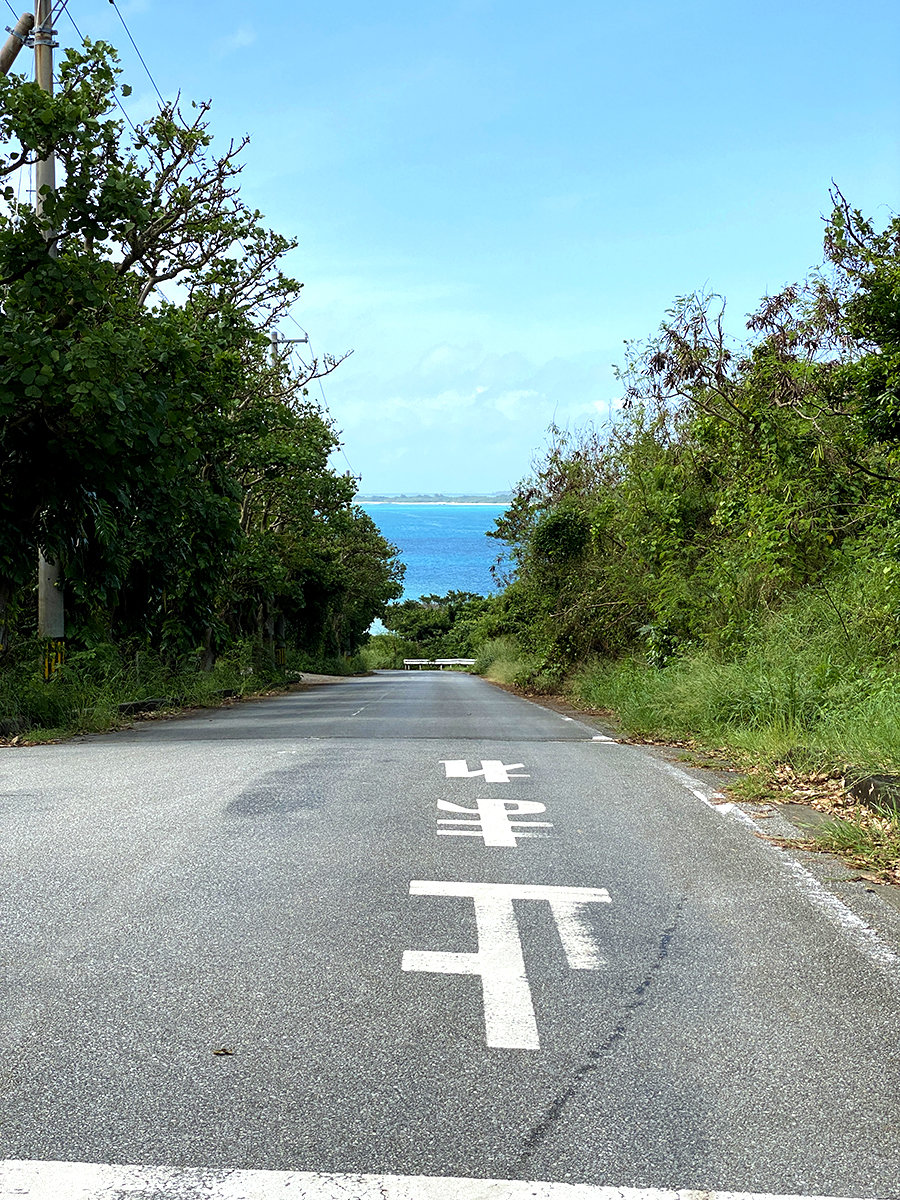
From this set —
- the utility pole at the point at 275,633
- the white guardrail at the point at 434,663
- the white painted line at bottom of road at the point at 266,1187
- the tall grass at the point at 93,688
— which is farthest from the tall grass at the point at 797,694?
the white guardrail at the point at 434,663

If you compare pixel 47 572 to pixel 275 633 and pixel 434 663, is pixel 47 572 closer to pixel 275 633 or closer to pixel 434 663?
pixel 275 633

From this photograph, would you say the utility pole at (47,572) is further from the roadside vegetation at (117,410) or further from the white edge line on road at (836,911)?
the white edge line on road at (836,911)

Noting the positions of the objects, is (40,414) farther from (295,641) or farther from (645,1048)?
(295,641)

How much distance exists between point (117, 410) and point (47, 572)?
5.20m

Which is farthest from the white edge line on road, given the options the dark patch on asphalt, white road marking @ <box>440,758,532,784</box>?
the dark patch on asphalt

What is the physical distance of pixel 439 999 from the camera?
412cm

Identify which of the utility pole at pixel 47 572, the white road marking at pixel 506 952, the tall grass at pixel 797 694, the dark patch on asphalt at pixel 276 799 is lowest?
the white road marking at pixel 506 952

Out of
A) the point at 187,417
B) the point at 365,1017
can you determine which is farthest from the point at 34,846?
the point at 187,417

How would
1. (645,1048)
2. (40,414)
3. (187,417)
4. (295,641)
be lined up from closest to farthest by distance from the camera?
(645,1048)
(40,414)
(187,417)
(295,641)

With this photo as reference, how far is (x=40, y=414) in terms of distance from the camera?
13.6 m

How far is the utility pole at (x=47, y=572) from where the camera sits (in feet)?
53.4

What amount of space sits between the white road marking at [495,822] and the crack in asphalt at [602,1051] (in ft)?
5.99

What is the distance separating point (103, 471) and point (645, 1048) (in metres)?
11.9

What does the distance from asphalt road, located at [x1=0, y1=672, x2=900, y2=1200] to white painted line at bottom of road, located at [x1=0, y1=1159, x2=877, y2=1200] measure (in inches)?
0.7
